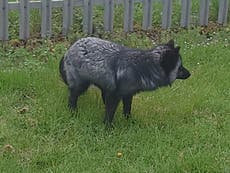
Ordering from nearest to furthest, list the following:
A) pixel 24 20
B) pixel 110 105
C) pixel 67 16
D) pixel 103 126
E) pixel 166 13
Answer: pixel 110 105, pixel 103 126, pixel 24 20, pixel 67 16, pixel 166 13

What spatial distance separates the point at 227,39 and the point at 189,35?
51 centimetres

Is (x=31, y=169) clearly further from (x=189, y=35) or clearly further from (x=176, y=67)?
(x=189, y=35)

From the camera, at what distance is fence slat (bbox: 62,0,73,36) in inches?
299

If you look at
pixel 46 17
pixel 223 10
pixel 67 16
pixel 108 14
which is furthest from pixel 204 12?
pixel 46 17

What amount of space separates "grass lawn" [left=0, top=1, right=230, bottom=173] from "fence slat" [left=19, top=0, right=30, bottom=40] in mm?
242

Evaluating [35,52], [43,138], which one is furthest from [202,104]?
[35,52]

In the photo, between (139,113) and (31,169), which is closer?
(31,169)

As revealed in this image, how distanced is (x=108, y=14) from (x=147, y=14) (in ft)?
1.78

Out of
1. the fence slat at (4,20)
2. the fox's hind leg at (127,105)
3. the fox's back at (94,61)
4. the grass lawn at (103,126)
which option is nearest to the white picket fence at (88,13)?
the fence slat at (4,20)

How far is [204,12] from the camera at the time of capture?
8406 mm

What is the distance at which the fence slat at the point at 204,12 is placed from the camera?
8.37 metres

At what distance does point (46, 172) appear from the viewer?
4.92 metres

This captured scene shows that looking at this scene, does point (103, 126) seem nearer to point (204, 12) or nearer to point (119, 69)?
point (119, 69)

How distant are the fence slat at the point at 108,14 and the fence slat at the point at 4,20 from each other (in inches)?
50.5
